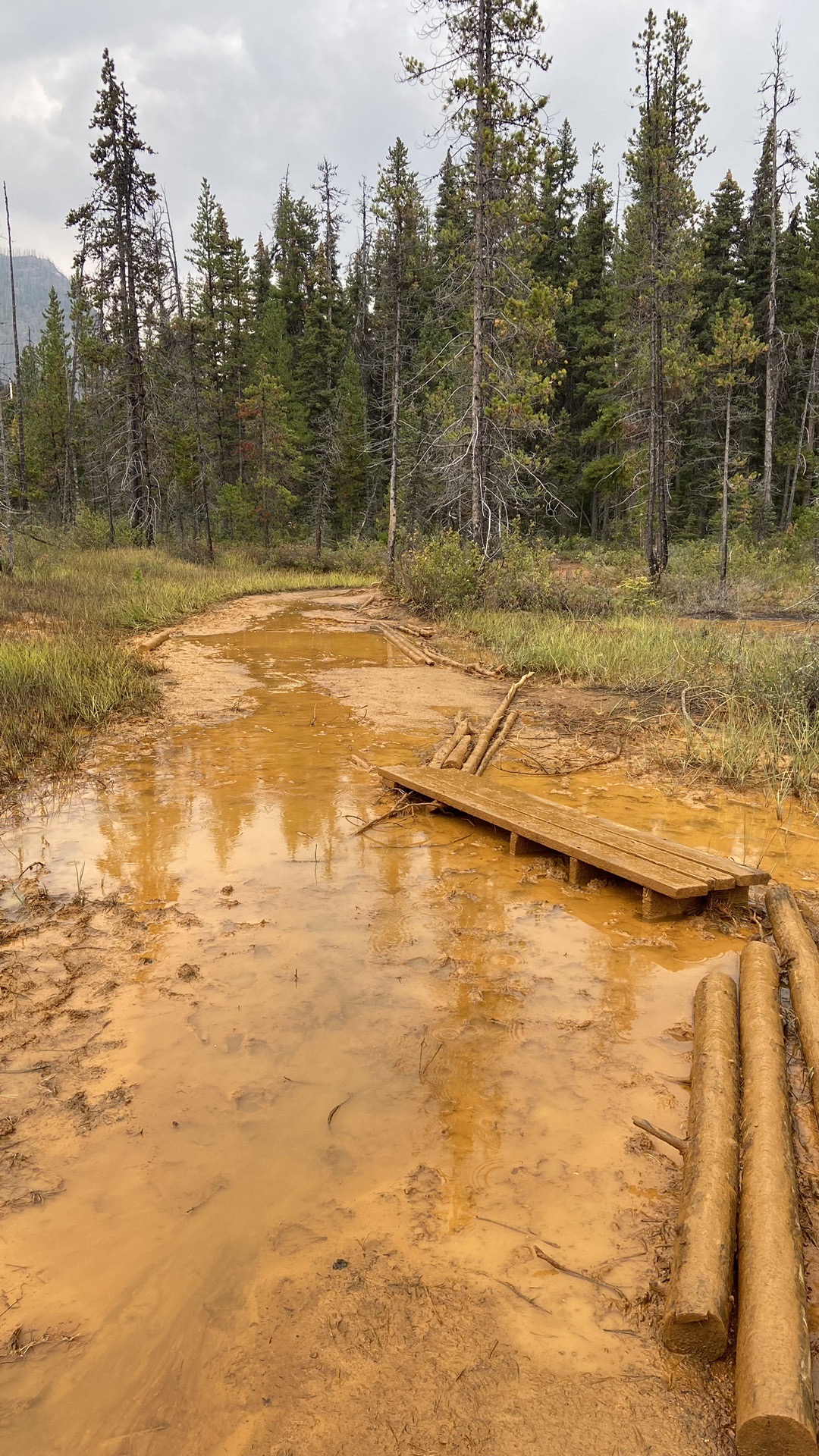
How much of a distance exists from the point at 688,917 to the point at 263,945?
2493mm

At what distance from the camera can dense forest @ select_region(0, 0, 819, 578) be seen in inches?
675

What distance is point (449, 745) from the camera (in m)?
7.90

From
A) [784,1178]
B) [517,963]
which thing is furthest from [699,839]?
[784,1178]

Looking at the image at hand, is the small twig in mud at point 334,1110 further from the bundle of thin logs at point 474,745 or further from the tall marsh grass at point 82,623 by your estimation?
the tall marsh grass at point 82,623

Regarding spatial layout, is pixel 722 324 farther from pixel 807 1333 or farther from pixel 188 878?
pixel 807 1333

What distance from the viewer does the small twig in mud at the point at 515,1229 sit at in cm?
251

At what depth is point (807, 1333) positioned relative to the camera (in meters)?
2.05

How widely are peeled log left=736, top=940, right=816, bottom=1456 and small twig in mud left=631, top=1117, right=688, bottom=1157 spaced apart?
228 millimetres

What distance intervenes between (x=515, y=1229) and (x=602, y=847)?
9.54 feet

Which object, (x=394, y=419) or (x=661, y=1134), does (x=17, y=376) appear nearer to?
(x=394, y=419)

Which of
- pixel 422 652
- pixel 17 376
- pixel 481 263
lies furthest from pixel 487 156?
pixel 17 376

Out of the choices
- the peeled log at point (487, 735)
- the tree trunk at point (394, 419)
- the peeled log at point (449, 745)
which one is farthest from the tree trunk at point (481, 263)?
the peeled log at point (449, 745)

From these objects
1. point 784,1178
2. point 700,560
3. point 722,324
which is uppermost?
point 722,324

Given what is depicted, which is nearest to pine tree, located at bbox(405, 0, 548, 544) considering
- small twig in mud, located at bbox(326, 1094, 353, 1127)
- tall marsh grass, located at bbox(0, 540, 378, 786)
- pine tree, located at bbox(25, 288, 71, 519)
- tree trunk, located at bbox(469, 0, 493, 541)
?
tree trunk, located at bbox(469, 0, 493, 541)
